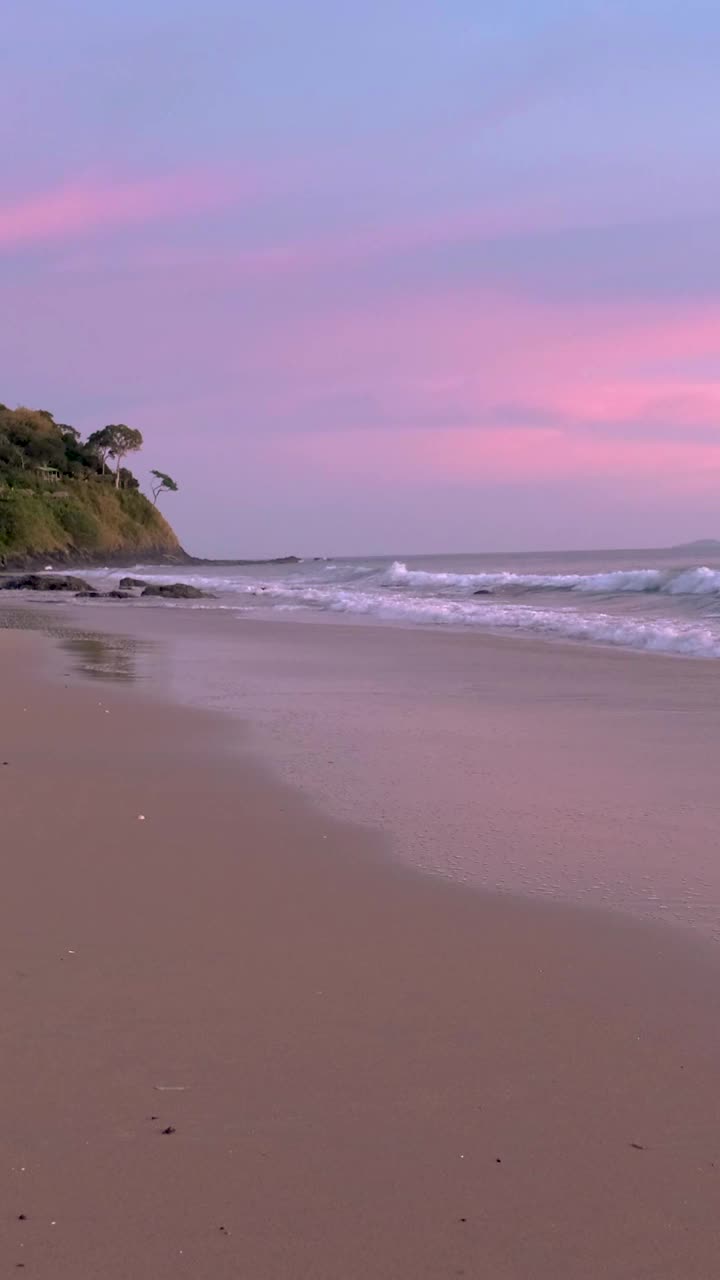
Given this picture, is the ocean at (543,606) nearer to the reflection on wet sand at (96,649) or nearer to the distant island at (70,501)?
the reflection on wet sand at (96,649)

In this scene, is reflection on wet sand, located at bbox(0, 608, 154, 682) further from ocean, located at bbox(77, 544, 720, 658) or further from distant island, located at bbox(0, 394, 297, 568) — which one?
distant island, located at bbox(0, 394, 297, 568)

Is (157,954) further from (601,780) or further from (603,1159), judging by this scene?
(601,780)

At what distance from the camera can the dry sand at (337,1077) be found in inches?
71.1

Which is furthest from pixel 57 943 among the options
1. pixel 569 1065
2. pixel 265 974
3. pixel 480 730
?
pixel 480 730

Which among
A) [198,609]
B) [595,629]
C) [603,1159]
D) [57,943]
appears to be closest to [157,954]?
[57,943]

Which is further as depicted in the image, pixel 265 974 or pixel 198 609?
pixel 198 609

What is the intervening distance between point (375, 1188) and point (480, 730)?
16.9ft

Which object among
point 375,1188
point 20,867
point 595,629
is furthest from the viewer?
point 595,629

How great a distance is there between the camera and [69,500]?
71250 millimetres

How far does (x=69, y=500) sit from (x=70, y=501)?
100 millimetres

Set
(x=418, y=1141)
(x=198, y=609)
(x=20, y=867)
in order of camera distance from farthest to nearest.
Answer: (x=198, y=609)
(x=20, y=867)
(x=418, y=1141)

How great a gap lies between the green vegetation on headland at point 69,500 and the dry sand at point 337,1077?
61501mm

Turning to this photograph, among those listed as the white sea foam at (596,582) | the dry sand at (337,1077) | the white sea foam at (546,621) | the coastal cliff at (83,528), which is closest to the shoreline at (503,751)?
the dry sand at (337,1077)

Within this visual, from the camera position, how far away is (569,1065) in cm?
240
